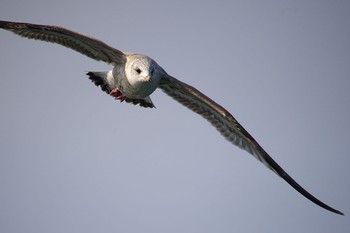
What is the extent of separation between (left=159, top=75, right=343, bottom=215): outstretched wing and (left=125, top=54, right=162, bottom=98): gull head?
71cm

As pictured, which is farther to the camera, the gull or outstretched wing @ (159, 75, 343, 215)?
outstretched wing @ (159, 75, 343, 215)

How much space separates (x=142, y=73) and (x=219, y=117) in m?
2.89

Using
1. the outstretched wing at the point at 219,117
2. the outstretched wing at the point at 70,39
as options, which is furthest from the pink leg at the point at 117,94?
the outstretched wing at the point at 219,117

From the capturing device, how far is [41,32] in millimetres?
12273

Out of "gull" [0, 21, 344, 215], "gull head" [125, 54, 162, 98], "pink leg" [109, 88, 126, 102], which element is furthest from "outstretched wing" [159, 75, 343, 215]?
"pink leg" [109, 88, 126, 102]

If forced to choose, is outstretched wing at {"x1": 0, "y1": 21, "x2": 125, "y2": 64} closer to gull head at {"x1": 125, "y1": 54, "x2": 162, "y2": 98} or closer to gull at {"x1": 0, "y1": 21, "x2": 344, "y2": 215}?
gull at {"x1": 0, "y1": 21, "x2": 344, "y2": 215}

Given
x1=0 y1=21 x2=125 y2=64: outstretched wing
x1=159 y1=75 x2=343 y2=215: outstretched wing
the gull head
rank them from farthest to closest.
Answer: x1=159 y1=75 x2=343 y2=215: outstretched wing → x1=0 y1=21 x2=125 y2=64: outstretched wing → the gull head

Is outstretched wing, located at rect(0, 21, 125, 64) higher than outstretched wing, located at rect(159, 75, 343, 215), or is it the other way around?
outstretched wing, located at rect(0, 21, 125, 64)

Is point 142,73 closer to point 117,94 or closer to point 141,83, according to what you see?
point 141,83

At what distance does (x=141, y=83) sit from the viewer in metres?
11.7

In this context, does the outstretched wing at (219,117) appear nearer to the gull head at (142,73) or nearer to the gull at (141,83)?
the gull at (141,83)

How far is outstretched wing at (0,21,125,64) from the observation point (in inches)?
472

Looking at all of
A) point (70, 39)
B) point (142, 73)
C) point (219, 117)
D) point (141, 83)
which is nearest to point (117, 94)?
point (141, 83)

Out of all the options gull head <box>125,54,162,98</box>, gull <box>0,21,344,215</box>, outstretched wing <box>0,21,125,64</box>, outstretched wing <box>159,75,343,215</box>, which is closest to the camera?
gull head <box>125,54,162,98</box>
